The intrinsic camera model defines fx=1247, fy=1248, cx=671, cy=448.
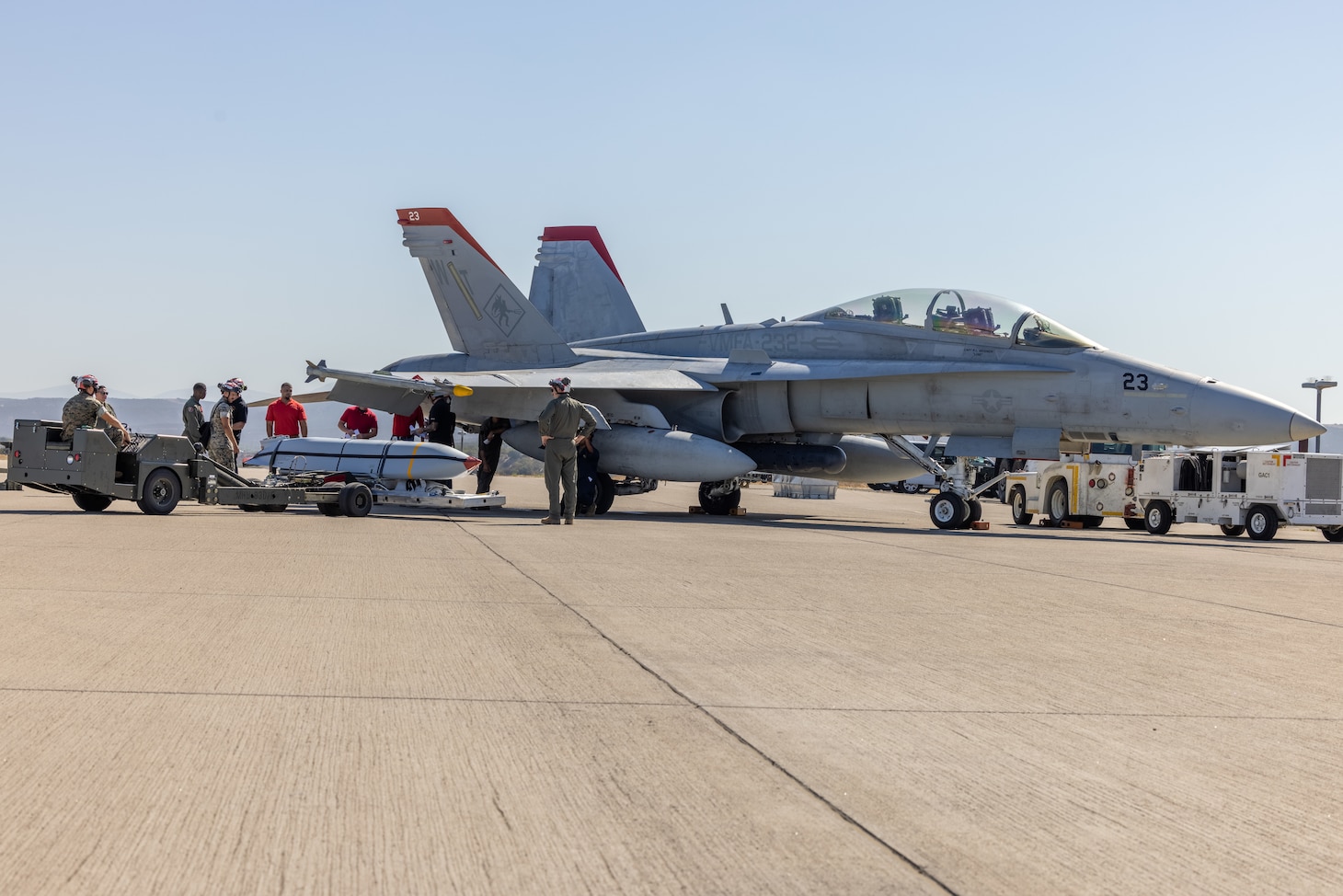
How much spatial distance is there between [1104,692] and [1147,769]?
1244 mm

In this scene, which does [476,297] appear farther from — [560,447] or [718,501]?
[560,447]

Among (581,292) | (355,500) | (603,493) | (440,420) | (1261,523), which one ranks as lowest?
(1261,523)

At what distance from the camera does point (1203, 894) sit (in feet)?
8.81

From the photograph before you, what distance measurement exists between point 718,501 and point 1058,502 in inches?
241

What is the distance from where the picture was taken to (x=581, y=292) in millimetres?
24922

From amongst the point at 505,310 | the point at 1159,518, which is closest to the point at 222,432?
the point at 505,310

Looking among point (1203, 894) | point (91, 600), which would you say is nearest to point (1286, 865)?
point (1203, 894)

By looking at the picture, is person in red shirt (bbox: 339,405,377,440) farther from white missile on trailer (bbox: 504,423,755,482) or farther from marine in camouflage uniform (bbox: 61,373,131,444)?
marine in camouflage uniform (bbox: 61,373,131,444)

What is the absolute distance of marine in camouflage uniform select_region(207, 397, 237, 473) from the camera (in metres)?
14.4

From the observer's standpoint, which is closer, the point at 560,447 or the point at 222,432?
the point at 222,432

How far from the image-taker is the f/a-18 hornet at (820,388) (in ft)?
52.0

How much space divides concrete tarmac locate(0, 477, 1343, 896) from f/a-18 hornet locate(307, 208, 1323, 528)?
7.65m

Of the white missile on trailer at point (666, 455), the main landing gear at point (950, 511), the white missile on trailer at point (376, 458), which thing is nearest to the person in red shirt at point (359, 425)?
the white missile on trailer at point (376, 458)

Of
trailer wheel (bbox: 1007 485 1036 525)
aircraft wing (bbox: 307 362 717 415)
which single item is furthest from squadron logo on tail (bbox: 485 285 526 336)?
trailer wheel (bbox: 1007 485 1036 525)
